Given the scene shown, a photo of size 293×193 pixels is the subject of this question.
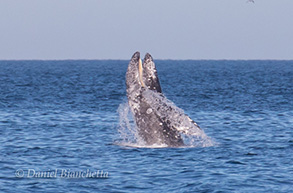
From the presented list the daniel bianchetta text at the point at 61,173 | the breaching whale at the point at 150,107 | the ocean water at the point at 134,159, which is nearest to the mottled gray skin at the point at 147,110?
the breaching whale at the point at 150,107

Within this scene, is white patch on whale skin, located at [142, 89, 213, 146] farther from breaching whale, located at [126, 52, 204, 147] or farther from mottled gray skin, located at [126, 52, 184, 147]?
mottled gray skin, located at [126, 52, 184, 147]

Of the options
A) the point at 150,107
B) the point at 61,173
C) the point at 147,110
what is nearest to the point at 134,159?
the point at 147,110

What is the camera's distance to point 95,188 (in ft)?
55.2

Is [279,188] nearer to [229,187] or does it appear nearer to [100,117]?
[229,187]

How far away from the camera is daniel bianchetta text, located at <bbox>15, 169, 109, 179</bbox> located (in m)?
18.3

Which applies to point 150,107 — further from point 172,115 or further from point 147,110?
point 172,115

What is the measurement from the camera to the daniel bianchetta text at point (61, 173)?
18.3 metres

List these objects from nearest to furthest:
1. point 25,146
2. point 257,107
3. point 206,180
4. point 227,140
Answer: point 206,180
point 25,146
point 227,140
point 257,107

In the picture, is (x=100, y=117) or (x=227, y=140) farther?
(x=100, y=117)

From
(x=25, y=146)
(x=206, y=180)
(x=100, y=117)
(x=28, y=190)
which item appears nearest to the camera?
(x=28, y=190)

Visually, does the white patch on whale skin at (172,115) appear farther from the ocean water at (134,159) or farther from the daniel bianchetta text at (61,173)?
the daniel bianchetta text at (61,173)

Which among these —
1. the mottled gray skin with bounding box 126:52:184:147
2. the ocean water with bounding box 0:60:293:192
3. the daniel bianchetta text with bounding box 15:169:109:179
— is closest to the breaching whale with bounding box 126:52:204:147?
the mottled gray skin with bounding box 126:52:184:147

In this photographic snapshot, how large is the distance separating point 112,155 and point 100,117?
14987 millimetres

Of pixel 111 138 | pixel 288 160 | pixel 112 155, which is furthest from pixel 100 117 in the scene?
pixel 288 160
